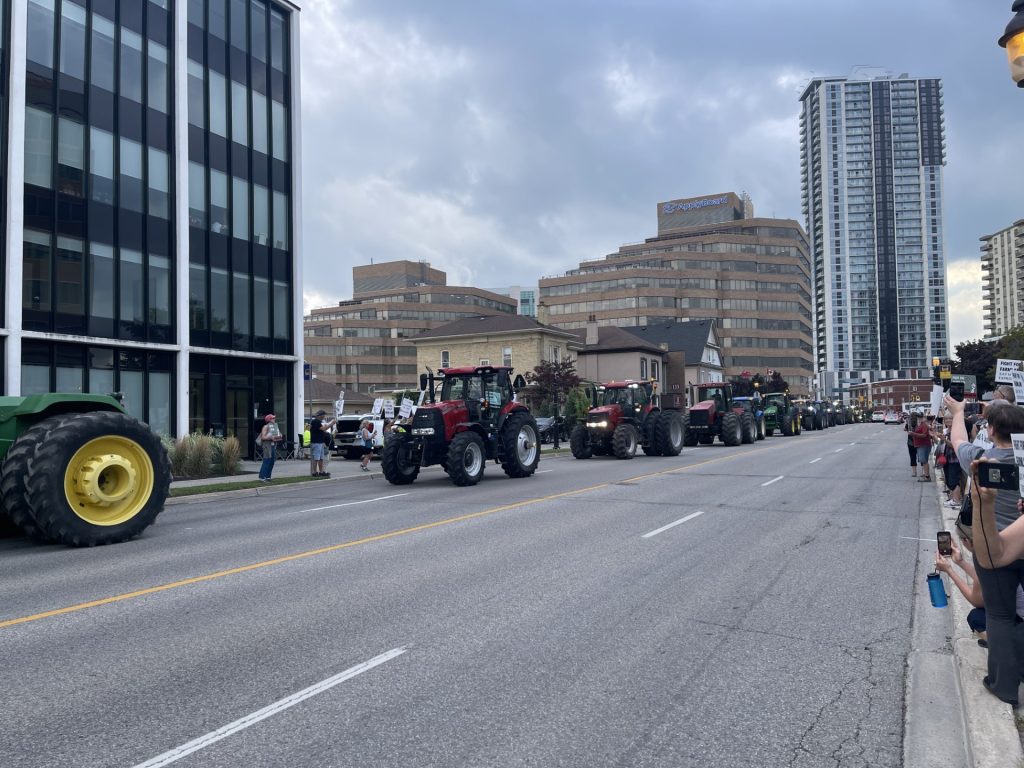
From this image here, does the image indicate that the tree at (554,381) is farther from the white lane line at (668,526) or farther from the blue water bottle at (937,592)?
the blue water bottle at (937,592)

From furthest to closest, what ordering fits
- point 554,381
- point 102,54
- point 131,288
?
point 554,381 < point 131,288 < point 102,54

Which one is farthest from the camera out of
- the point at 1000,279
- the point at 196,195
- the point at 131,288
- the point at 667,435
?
the point at 1000,279

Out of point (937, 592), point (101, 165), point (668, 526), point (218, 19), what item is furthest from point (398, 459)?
point (218, 19)

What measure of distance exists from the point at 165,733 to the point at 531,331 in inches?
2073

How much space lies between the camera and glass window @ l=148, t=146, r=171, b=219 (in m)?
26.0

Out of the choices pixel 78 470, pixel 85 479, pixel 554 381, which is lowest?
pixel 85 479

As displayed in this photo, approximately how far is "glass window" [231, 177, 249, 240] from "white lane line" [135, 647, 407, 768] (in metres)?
26.9

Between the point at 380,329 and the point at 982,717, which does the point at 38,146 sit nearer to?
the point at 982,717

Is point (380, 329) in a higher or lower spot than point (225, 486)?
higher

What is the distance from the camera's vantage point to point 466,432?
1745cm

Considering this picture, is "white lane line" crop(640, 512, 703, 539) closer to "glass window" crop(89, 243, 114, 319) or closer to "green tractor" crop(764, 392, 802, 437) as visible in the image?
"glass window" crop(89, 243, 114, 319)

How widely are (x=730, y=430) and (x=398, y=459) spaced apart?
63.0 feet

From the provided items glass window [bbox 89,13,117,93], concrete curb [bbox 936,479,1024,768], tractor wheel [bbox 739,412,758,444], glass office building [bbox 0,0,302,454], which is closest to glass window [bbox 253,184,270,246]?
glass office building [bbox 0,0,302,454]

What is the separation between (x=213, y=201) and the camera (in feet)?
92.9
